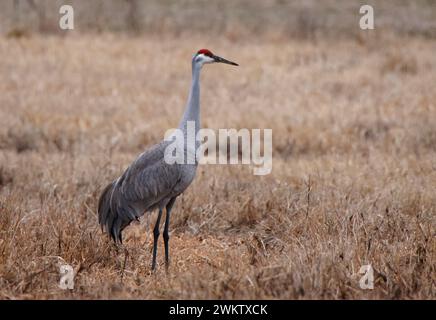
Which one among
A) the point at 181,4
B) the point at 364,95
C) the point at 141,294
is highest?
the point at 181,4

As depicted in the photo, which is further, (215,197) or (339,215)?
(215,197)

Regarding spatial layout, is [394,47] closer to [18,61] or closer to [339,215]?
[18,61]

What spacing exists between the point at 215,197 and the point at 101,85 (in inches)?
237

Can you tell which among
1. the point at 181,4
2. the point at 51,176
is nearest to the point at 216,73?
the point at 51,176

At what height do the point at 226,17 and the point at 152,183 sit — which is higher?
the point at 226,17

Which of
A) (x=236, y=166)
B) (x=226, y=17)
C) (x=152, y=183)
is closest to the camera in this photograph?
(x=152, y=183)

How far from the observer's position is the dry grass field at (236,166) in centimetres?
491

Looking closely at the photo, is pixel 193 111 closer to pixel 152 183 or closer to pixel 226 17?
pixel 152 183

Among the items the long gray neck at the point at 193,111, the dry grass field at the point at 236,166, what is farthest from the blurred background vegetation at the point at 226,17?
the long gray neck at the point at 193,111

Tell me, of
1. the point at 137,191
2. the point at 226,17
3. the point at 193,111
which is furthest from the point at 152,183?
the point at 226,17

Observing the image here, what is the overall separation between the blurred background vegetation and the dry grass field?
2.06 ft

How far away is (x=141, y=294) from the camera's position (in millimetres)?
4766

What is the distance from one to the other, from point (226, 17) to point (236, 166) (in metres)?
15.2

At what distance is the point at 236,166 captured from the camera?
8219mm
